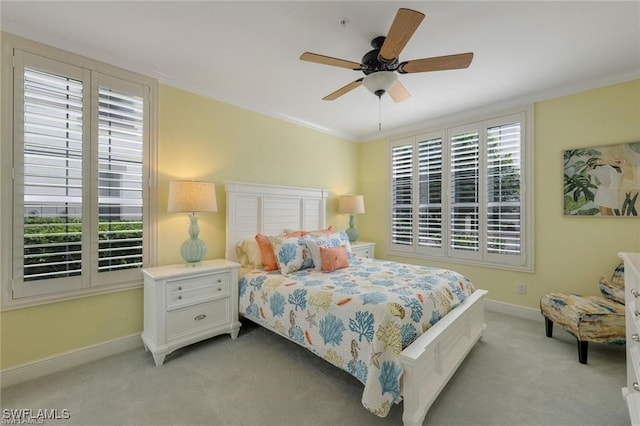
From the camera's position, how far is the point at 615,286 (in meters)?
2.50

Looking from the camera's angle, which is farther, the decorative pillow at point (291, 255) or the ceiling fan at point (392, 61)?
the decorative pillow at point (291, 255)

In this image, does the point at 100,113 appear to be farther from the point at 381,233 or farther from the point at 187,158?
the point at 381,233

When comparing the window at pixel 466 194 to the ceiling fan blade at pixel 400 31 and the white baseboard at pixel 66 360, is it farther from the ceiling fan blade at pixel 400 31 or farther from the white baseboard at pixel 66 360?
the white baseboard at pixel 66 360

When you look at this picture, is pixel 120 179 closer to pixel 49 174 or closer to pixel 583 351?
pixel 49 174

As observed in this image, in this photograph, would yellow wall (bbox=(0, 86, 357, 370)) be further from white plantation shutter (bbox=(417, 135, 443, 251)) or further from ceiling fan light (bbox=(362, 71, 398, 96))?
ceiling fan light (bbox=(362, 71, 398, 96))

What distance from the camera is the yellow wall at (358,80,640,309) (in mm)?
2641

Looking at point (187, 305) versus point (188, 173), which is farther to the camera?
point (188, 173)

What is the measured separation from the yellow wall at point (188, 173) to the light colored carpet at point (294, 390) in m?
0.27

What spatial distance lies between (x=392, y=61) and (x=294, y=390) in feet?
8.10

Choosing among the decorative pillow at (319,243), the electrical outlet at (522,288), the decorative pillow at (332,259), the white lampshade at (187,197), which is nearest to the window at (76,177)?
the white lampshade at (187,197)

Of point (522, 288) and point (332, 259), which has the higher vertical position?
point (332, 259)

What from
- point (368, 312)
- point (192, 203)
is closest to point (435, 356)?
point (368, 312)

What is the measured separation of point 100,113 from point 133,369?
216 centimetres

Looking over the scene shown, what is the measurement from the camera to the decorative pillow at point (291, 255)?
8.82 ft
